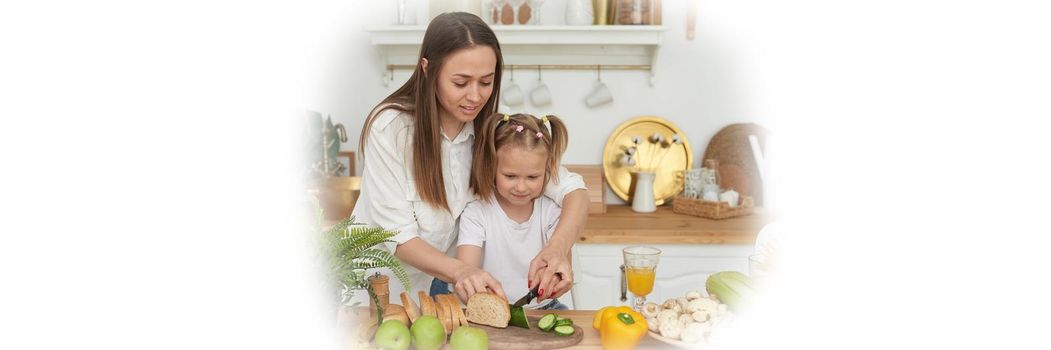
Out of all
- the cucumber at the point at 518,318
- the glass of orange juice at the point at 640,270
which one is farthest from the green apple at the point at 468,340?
the glass of orange juice at the point at 640,270

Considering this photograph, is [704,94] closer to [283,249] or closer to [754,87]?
[754,87]

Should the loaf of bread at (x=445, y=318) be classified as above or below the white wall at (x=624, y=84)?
below

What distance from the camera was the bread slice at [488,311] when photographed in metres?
1.21

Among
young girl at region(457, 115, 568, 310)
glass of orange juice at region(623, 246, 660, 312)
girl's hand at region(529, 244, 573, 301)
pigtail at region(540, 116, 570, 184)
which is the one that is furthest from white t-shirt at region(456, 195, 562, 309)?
glass of orange juice at region(623, 246, 660, 312)

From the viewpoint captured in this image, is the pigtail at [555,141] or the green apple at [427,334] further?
the pigtail at [555,141]

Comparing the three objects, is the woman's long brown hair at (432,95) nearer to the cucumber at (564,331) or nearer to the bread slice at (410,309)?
the bread slice at (410,309)

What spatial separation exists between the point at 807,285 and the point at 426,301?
634mm

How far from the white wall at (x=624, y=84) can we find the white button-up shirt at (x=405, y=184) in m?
1.13

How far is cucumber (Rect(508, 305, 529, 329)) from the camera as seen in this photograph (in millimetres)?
1205

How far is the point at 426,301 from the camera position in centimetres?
120

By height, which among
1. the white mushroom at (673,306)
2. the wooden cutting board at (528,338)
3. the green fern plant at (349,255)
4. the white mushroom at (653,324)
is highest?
the green fern plant at (349,255)

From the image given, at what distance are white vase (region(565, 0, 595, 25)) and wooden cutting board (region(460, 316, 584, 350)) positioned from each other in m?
1.48

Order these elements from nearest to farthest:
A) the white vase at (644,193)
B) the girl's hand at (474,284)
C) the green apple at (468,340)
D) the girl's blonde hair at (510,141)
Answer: the green apple at (468,340) < the girl's hand at (474,284) < the girl's blonde hair at (510,141) < the white vase at (644,193)

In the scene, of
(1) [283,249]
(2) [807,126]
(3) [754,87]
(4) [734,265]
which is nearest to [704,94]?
(3) [754,87]
